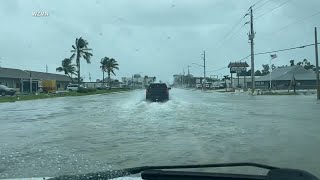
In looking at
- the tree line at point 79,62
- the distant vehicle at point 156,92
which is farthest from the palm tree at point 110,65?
the distant vehicle at point 156,92

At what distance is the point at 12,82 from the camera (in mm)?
90438

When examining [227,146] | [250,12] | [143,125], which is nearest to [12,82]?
[250,12]

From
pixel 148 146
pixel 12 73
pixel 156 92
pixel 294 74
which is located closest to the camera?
pixel 148 146

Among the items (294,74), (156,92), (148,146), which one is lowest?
(148,146)

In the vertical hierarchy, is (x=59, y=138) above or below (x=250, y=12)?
below

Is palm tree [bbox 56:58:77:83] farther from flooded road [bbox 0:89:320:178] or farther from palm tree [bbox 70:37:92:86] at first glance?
flooded road [bbox 0:89:320:178]

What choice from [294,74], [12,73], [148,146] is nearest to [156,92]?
[148,146]

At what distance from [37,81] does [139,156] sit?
311ft

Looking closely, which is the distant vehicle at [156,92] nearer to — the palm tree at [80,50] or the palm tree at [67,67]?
the palm tree at [80,50]

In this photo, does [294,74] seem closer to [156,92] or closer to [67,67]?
[67,67]

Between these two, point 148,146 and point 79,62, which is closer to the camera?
point 148,146

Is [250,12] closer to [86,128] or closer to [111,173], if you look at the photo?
[86,128]

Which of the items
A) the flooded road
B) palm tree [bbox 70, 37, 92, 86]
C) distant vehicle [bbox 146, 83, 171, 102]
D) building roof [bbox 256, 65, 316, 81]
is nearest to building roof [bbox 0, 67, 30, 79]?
palm tree [bbox 70, 37, 92, 86]

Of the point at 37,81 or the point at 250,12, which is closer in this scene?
the point at 250,12
